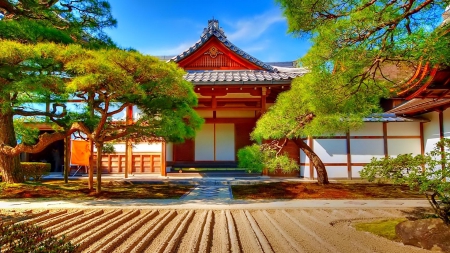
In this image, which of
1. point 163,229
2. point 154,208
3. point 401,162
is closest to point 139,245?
point 163,229

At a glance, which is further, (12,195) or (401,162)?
(12,195)

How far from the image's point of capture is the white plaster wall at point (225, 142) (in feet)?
43.0

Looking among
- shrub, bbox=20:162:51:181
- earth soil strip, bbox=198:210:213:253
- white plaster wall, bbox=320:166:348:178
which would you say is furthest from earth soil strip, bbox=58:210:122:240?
white plaster wall, bbox=320:166:348:178

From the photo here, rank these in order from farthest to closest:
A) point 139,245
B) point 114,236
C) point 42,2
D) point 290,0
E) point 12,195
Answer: point 12,195, point 42,2, point 290,0, point 114,236, point 139,245

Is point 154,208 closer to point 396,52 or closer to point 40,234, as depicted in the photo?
point 40,234

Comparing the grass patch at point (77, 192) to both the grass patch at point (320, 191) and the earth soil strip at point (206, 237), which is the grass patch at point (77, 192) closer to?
the grass patch at point (320, 191)

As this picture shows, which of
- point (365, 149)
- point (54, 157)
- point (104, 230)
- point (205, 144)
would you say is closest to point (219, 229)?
point (104, 230)

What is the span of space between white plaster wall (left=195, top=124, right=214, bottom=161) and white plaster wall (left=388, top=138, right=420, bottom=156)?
7040mm

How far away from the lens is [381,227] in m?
4.45

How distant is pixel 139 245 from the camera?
11.4 feet

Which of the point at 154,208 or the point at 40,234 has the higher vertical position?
the point at 40,234

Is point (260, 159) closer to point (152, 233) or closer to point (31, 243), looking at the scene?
point (152, 233)

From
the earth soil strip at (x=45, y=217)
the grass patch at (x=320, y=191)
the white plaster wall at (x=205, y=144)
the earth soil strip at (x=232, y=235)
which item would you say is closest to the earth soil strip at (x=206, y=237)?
the earth soil strip at (x=232, y=235)

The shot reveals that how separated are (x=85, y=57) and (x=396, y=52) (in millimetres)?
5396
